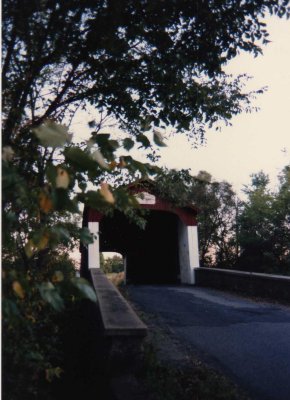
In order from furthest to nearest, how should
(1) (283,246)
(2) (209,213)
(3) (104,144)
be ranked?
(2) (209,213) → (1) (283,246) → (3) (104,144)

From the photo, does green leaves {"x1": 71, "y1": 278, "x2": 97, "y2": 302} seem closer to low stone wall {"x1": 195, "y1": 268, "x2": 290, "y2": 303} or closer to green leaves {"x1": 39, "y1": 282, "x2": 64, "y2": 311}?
green leaves {"x1": 39, "y1": 282, "x2": 64, "y2": 311}

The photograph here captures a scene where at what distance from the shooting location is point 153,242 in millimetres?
22234

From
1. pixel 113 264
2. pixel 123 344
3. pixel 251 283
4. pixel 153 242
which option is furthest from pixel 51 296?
pixel 113 264

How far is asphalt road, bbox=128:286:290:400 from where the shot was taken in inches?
172

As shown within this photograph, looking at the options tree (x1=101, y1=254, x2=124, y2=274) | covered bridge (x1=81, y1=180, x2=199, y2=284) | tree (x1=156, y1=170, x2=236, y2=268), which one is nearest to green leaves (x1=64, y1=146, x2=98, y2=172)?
covered bridge (x1=81, y1=180, x2=199, y2=284)

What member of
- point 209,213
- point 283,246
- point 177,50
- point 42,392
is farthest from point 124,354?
point 209,213

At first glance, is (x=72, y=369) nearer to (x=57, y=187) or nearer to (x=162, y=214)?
(x=57, y=187)

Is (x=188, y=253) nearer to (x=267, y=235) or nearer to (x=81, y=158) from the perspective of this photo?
(x=267, y=235)

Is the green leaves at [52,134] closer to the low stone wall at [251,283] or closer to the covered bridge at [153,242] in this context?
the low stone wall at [251,283]

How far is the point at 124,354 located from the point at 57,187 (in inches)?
91.8

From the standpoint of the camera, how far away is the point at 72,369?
4.59m

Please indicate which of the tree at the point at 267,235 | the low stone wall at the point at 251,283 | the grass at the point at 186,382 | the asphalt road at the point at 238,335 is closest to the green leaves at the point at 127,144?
the grass at the point at 186,382

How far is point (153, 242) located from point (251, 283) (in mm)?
10829

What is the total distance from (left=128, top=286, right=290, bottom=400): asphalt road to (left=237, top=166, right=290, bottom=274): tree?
52.0ft
